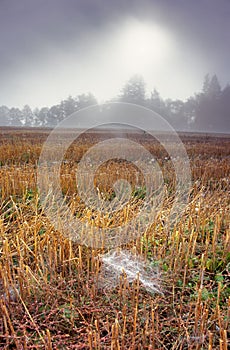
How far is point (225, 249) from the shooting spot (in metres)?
3.21

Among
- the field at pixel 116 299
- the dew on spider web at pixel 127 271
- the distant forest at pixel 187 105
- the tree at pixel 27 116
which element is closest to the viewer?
the field at pixel 116 299

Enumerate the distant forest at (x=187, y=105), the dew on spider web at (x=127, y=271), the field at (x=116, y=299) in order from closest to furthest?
the field at (x=116, y=299) → the dew on spider web at (x=127, y=271) → the distant forest at (x=187, y=105)

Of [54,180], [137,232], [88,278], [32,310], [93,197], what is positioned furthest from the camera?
[54,180]

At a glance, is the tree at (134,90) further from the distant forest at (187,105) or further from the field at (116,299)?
the field at (116,299)

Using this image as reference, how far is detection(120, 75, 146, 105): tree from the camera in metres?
71.6

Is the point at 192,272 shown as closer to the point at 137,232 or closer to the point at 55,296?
the point at 137,232

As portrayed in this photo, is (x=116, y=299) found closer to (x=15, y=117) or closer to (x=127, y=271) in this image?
(x=127, y=271)

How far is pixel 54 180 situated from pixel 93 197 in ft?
3.71

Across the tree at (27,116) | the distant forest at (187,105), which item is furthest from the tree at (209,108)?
the tree at (27,116)

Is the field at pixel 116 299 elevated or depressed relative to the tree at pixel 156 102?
depressed

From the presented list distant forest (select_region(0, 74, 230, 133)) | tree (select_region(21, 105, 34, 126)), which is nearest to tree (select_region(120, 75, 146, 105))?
distant forest (select_region(0, 74, 230, 133))

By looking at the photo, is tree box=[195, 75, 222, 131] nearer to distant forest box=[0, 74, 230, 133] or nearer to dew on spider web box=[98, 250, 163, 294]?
distant forest box=[0, 74, 230, 133]

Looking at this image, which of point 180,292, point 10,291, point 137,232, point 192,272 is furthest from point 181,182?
point 10,291

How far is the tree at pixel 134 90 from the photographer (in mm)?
71562
